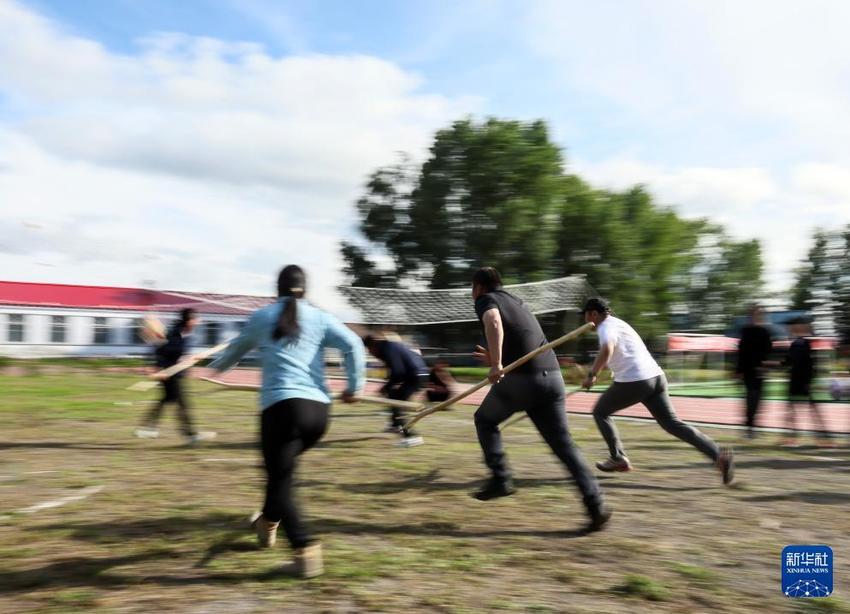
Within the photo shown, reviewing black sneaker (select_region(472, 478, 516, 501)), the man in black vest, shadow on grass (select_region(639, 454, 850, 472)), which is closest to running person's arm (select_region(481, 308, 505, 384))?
the man in black vest

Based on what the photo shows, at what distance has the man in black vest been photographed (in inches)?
199

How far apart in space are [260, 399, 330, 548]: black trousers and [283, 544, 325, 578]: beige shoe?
0.05 m

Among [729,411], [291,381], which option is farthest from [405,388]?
[729,411]

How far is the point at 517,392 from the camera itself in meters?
5.18

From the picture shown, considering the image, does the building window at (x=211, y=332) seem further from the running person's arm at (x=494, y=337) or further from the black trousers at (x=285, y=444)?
the black trousers at (x=285, y=444)

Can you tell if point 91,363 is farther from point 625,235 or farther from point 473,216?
point 625,235

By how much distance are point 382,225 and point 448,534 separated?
1277 inches

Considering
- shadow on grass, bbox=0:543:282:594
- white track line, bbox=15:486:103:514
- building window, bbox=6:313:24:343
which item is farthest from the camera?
building window, bbox=6:313:24:343

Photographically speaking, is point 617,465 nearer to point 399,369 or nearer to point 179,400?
point 399,369

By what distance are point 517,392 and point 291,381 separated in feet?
5.68

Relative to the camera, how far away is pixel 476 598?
3.76 metres

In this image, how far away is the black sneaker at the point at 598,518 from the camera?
4.96m

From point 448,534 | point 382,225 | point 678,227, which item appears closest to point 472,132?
point 382,225

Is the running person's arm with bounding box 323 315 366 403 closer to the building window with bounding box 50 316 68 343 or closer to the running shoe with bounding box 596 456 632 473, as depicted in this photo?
the running shoe with bounding box 596 456 632 473
